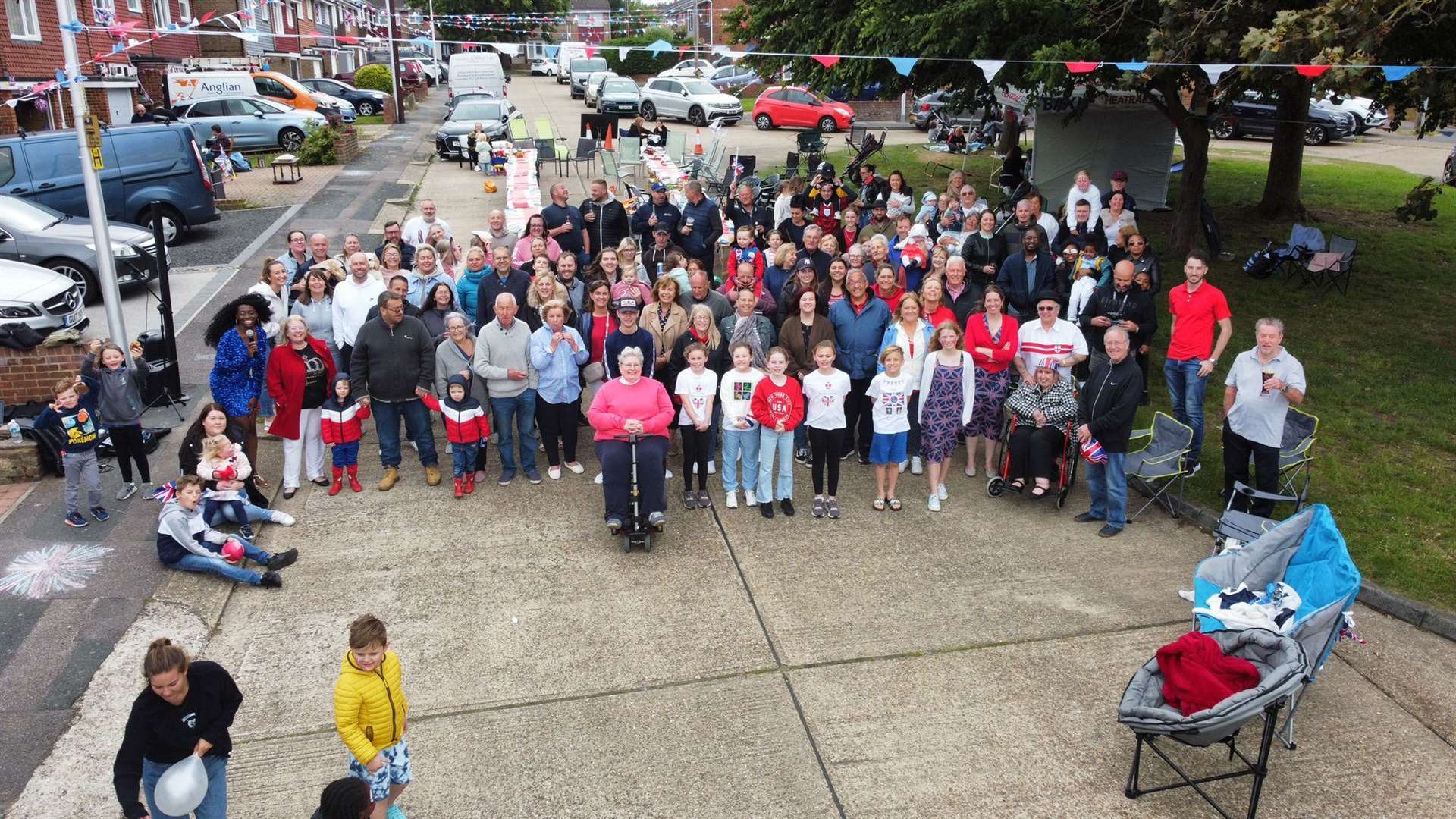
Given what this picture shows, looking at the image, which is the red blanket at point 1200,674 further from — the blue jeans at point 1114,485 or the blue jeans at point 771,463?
the blue jeans at point 771,463

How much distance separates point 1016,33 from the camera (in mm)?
12641

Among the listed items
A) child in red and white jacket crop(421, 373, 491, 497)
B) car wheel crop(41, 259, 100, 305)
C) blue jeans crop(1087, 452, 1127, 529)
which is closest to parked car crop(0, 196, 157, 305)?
car wheel crop(41, 259, 100, 305)

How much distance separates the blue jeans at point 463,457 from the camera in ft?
27.2

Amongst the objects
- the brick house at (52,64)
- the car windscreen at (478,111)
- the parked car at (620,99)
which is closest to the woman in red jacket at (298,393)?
the brick house at (52,64)

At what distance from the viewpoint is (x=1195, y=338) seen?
8.48 m

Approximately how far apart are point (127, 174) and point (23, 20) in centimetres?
1092

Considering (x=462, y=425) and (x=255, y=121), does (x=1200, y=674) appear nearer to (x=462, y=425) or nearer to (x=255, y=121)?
(x=462, y=425)

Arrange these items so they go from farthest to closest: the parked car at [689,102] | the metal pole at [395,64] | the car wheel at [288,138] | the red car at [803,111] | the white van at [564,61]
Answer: the white van at [564,61] → the parked car at [689,102] → the metal pole at [395,64] → the red car at [803,111] → the car wheel at [288,138]

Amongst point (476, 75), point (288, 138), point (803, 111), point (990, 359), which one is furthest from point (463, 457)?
point (476, 75)

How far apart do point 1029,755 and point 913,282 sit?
229 inches

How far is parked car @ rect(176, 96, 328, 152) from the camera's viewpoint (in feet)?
84.9

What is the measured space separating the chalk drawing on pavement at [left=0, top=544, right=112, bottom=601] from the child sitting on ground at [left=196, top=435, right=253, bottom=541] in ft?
2.93

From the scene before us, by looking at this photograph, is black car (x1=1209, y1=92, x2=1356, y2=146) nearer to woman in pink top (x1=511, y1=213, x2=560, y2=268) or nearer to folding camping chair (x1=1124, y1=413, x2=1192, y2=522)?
folding camping chair (x1=1124, y1=413, x2=1192, y2=522)

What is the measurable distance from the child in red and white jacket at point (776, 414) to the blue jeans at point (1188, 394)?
328cm
